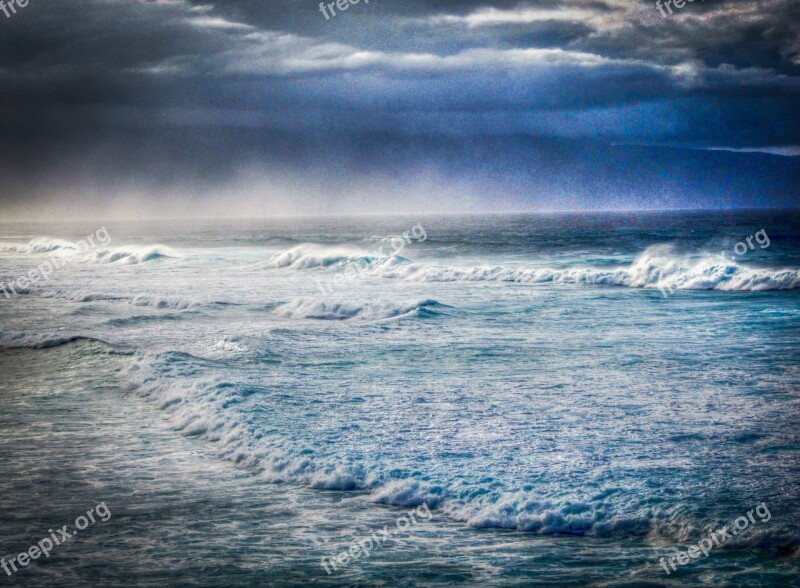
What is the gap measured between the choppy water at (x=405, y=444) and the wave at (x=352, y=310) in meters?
0.18

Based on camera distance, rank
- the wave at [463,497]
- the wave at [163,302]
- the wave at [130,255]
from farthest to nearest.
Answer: the wave at [130,255] < the wave at [163,302] < the wave at [463,497]

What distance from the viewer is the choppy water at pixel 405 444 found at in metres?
5.92

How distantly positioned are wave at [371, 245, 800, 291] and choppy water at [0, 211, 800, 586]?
827cm

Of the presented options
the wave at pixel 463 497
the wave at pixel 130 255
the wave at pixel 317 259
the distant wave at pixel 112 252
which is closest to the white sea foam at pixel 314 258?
the wave at pixel 317 259

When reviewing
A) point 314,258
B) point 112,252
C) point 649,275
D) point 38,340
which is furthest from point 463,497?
point 112,252

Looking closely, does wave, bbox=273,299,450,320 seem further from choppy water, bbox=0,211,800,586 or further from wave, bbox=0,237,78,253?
wave, bbox=0,237,78,253

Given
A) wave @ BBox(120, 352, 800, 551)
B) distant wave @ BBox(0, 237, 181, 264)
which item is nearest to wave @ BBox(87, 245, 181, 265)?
distant wave @ BBox(0, 237, 181, 264)

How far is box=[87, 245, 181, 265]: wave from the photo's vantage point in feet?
159

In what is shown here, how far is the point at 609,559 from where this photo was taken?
5793 millimetres

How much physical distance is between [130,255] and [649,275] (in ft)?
109

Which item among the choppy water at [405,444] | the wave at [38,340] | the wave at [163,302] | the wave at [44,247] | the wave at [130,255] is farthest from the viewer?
the wave at [44,247]

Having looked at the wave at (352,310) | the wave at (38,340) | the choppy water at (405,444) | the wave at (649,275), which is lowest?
the wave at (649,275)

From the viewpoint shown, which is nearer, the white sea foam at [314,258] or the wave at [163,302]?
the wave at [163,302]

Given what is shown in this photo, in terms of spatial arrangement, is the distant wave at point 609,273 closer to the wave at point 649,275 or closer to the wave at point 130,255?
the wave at point 649,275
